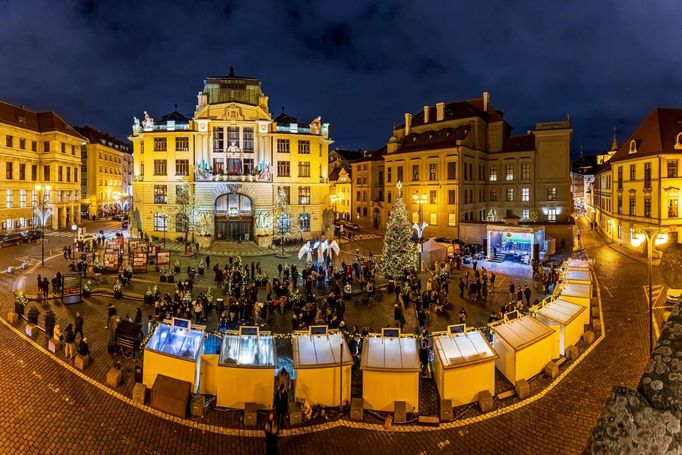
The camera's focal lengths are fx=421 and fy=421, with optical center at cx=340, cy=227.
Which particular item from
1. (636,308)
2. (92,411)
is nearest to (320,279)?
(92,411)

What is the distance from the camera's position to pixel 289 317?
70.0 feet

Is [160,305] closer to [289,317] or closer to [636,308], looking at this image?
[289,317]

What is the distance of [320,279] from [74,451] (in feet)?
56.4

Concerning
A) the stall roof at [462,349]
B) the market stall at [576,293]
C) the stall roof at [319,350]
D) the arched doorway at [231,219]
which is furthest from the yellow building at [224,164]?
the stall roof at [462,349]

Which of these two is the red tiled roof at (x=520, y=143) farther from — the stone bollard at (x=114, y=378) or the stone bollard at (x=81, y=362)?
the stone bollard at (x=81, y=362)

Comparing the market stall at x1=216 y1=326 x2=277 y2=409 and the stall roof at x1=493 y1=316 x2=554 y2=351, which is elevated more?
the stall roof at x1=493 y1=316 x2=554 y2=351

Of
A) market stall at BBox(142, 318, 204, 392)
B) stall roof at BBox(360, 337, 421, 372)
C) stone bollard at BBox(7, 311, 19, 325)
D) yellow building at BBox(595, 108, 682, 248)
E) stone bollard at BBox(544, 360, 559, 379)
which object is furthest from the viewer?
yellow building at BBox(595, 108, 682, 248)

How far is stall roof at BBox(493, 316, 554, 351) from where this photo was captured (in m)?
14.2

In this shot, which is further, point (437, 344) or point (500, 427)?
point (437, 344)

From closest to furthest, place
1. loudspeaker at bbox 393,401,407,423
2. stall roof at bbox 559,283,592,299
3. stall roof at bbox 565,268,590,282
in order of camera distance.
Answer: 1. loudspeaker at bbox 393,401,407,423
2. stall roof at bbox 559,283,592,299
3. stall roof at bbox 565,268,590,282

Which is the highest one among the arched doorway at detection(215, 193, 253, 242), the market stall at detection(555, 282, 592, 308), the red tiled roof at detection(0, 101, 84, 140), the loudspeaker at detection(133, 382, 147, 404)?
the red tiled roof at detection(0, 101, 84, 140)

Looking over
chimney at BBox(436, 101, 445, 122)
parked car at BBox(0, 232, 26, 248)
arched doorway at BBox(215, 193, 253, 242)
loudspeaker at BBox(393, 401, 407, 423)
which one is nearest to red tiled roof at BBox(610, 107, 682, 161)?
chimney at BBox(436, 101, 445, 122)

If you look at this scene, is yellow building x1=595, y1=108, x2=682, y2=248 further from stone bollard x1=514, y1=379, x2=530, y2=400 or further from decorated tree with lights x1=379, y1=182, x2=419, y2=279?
stone bollard x1=514, y1=379, x2=530, y2=400

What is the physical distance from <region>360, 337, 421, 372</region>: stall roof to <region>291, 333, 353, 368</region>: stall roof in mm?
618
